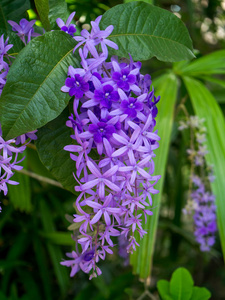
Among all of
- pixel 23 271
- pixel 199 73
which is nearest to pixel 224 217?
pixel 199 73

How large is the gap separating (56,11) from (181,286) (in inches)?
23.9

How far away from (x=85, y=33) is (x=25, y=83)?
11cm

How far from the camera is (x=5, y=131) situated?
393mm

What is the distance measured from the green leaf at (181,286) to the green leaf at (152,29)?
1.54ft

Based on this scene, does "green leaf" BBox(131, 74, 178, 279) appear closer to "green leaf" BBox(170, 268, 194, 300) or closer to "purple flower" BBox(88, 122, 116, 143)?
"green leaf" BBox(170, 268, 194, 300)

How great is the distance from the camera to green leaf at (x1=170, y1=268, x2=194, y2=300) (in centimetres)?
68

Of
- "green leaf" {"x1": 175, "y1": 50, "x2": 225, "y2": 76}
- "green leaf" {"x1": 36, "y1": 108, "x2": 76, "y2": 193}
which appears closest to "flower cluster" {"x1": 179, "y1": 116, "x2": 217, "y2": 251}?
"green leaf" {"x1": 175, "y1": 50, "x2": 225, "y2": 76}

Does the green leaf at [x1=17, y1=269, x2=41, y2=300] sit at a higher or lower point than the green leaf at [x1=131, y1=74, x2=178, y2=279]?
lower

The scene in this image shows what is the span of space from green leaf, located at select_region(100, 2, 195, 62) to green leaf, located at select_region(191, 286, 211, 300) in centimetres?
49

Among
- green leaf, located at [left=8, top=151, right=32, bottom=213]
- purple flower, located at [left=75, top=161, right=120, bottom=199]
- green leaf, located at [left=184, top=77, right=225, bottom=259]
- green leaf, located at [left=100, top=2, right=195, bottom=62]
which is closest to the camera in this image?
purple flower, located at [left=75, top=161, right=120, bottom=199]

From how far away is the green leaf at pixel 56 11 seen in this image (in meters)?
0.52

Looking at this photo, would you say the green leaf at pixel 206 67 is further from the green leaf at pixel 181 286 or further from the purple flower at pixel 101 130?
the purple flower at pixel 101 130

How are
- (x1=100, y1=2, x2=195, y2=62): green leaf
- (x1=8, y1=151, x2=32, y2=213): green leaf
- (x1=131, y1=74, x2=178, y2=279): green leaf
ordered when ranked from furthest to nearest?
(x1=8, y1=151, x2=32, y2=213): green leaf, (x1=131, y1=74, x2=178, y2=279): green leaf, (x1=100, y1=2, x2=195, y2=62): green leaf

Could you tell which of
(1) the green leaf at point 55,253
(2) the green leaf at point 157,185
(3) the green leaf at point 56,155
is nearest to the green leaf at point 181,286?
(2) the green leaf at point 157,185
